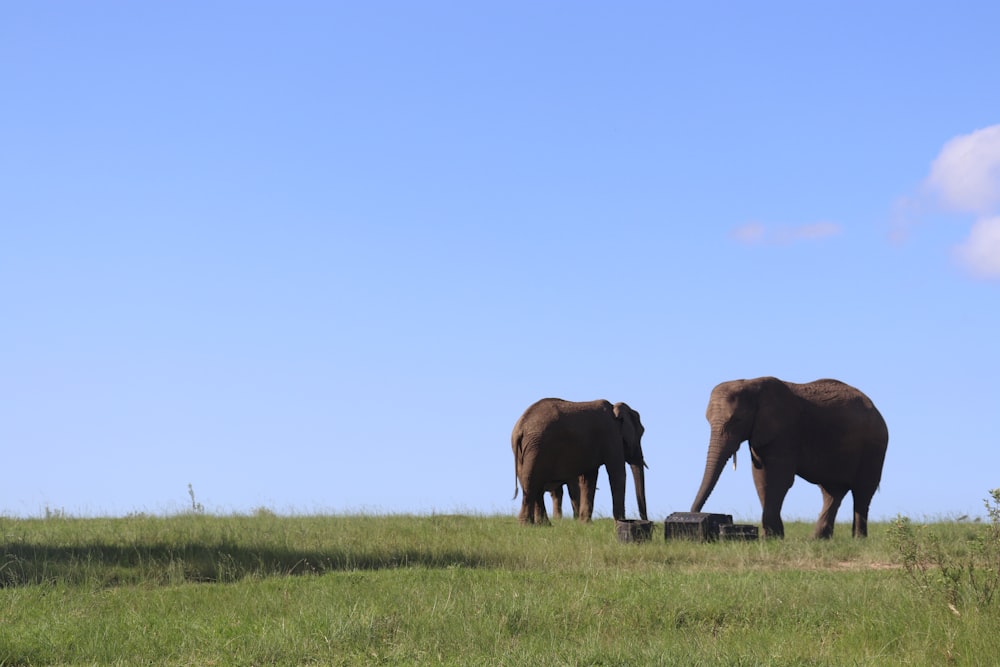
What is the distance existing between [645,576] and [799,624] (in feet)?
9.24

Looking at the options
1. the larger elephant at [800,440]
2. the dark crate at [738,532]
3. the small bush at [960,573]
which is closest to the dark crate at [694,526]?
the dark crate at [738,532]

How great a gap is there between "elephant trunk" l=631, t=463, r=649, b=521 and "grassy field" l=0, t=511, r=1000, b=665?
23.7 feet

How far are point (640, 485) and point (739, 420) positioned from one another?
18.7ft

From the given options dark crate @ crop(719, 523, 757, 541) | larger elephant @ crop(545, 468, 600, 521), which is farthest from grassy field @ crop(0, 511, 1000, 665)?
larger elephant @ crop(545, 468, 600, 521)

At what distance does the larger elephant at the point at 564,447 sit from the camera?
23.3 m

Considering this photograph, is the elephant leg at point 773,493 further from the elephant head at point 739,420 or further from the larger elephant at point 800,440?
the elephant head at point 739,420

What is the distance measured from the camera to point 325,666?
1042 cm

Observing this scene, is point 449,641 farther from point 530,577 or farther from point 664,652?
point 530,577

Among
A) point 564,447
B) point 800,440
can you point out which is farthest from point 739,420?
point 564,447

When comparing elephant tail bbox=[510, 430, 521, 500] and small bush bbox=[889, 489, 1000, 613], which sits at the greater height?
elephant tail bbox=[510, 430, 521, 500]

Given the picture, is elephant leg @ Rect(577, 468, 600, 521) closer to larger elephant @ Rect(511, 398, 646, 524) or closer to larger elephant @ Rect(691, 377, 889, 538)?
larger elephant @ Rect(511, 398, 646, 524)

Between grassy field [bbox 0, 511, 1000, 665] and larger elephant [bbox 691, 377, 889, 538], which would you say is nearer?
grassy field [bbox 0, 511, 1000, 665]

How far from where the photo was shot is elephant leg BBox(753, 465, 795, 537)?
21.1 meters

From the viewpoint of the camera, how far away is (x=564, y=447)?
76.9 ft
